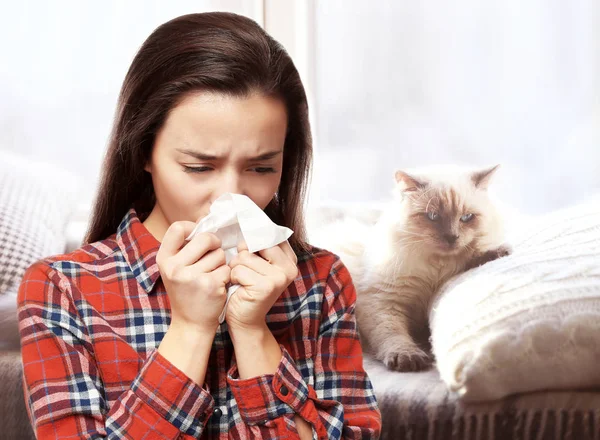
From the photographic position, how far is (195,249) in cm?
94

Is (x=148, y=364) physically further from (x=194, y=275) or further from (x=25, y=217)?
(x=25, y=217)

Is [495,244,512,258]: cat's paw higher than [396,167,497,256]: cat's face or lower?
lower

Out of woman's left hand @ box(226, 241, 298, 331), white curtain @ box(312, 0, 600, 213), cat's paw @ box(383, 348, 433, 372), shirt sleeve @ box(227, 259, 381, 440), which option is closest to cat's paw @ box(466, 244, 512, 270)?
white curtain @ box(312, 0, 600, 213)

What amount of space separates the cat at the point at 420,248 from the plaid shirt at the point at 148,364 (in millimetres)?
385

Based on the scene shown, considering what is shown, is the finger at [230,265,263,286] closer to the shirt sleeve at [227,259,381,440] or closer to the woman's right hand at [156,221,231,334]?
the woman's right hand at [156,221,231,334]

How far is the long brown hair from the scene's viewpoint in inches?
→ 40.3

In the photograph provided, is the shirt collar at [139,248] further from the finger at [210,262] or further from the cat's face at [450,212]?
the cat's face at [450,212]

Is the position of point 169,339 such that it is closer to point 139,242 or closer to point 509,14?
point 139,242

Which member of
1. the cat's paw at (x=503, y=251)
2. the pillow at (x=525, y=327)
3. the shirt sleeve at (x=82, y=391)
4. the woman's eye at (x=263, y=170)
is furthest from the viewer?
the cat's paw at (x=503, y=251)

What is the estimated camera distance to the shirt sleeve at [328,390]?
0.99 m

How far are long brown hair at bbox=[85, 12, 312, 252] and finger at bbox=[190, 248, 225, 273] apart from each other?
0.71ft

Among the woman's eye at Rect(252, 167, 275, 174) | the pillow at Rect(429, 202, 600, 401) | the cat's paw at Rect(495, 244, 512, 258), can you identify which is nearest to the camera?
the woman's eye at Rect(252, 167, 275, 174)

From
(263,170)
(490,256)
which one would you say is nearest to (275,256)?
(263,170)

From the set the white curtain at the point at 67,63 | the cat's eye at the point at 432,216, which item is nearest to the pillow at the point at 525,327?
the cat's eye at the point at 432,216
